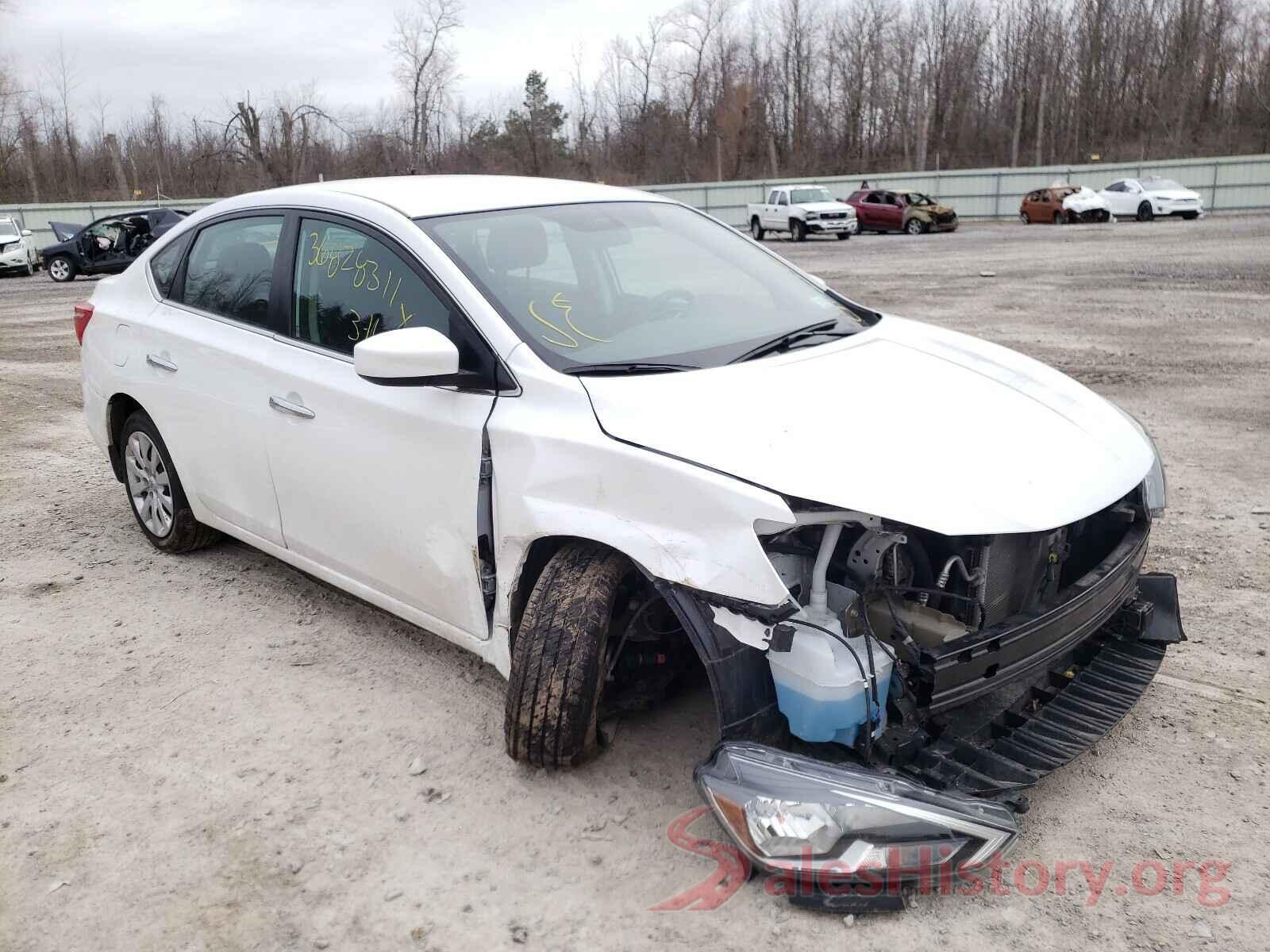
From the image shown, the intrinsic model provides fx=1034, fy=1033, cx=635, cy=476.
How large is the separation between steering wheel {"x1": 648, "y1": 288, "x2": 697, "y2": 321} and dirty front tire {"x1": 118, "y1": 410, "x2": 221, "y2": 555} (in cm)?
240

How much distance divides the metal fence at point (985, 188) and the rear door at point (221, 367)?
96.8ft

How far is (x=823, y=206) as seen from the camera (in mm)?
29156

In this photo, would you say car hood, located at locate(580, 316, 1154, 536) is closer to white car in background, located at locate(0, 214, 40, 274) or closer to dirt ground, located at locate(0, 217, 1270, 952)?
dirt ground, located at locate(0, 217, 1270, 952)

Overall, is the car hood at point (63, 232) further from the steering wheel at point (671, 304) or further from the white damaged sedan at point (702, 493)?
the steering wheel at point (671, 304)

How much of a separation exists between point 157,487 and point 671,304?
2747 mm

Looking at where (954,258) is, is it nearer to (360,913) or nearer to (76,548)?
(76,548)

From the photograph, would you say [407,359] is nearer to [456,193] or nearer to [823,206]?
[456,193]

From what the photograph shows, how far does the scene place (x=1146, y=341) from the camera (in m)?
9.93

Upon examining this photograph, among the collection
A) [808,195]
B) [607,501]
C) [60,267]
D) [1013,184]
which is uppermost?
[1013,184]

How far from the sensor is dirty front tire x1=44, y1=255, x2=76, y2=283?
23.3 meters

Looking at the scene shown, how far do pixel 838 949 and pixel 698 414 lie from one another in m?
1.34

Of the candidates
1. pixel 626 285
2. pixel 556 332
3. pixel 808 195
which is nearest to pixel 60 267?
pixel 808 195

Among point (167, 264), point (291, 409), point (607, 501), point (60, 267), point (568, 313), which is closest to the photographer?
point (607, 501)

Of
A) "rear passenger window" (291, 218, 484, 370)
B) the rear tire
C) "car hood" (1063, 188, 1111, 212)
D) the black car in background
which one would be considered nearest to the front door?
"rear passenger window" (291, 218, 484, 370)
